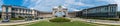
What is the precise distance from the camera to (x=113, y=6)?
89.4 metres

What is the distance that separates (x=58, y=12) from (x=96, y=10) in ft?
241

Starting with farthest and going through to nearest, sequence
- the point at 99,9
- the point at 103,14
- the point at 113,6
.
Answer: the point at 99,9 < the point at 103,14 < the point at 113,6

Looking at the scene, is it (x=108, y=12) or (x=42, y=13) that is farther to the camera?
(x=42, y=13)

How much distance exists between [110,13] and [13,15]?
45.5 m

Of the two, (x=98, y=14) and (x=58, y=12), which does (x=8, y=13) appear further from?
(x=58, y=12)

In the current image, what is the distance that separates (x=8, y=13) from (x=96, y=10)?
4447cm

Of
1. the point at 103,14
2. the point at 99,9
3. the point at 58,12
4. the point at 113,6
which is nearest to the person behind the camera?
the point at 113,6

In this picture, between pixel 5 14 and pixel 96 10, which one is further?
pixel 96 10

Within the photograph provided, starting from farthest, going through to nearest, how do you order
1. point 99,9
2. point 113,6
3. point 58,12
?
1. point 58,12
2. point 99,9
3. point 113,6

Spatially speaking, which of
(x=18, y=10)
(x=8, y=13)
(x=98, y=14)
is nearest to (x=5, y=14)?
(x=8, y=13)

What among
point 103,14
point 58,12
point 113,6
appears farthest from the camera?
point 58,12

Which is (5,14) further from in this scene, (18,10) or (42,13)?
(42,13)

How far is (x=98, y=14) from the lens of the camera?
104 m

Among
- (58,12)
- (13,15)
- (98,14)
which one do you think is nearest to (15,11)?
(13,15)
